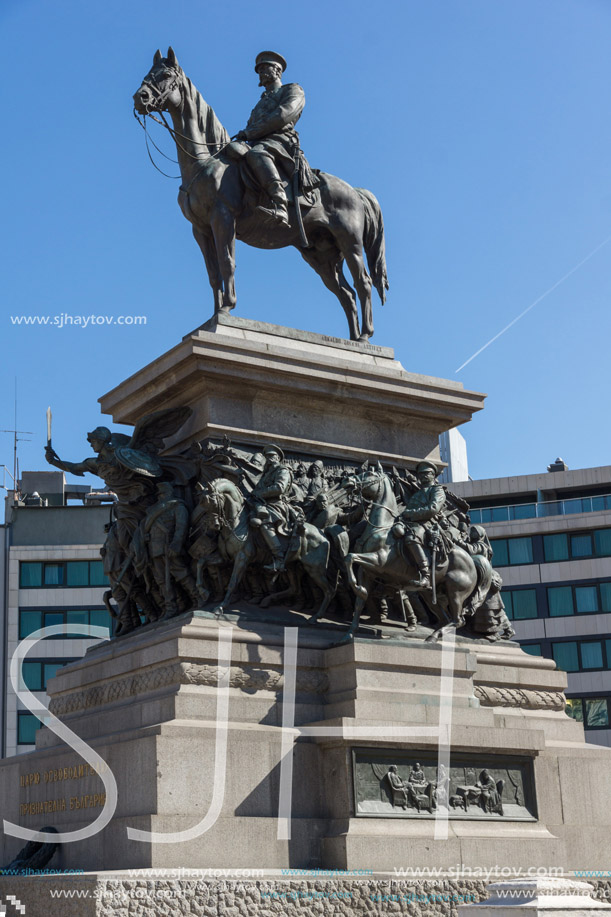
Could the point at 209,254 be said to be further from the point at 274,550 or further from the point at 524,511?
the point at 524,511

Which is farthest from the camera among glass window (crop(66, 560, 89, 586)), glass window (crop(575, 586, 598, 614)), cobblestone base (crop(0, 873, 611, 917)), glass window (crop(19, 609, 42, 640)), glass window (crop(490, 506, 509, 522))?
glass window (crop(490, 506, 509, 522))

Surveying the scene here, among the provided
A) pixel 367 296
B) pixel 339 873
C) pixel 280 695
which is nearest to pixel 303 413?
pixel 367 296

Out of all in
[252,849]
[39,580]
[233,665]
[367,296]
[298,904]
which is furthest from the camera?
[39,580]

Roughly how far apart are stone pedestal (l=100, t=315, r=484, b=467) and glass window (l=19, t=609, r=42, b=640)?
46176 millimetres

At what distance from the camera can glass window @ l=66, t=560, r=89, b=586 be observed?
221 feet


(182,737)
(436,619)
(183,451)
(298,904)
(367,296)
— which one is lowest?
(298,904)

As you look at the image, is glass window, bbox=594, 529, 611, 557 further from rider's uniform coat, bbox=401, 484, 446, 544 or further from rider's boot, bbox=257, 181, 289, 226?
rider's uniform coat, bbox=401, 484, 446, 544

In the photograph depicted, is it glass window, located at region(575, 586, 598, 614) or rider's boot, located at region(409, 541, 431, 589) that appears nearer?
rider's boot, located at region(409, 541, 431, 589)

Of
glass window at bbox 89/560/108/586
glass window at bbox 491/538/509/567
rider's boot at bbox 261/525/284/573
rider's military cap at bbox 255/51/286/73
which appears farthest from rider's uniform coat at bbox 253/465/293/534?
glass window at bbox 491/538/509/567

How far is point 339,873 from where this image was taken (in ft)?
53.1

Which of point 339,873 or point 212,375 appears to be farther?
point 212,375

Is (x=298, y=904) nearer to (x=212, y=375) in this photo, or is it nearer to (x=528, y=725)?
(x=528, y=725)

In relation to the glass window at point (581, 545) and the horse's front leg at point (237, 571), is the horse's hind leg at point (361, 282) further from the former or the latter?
the glass window at point (581, 545)

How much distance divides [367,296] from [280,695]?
25.5 feet
